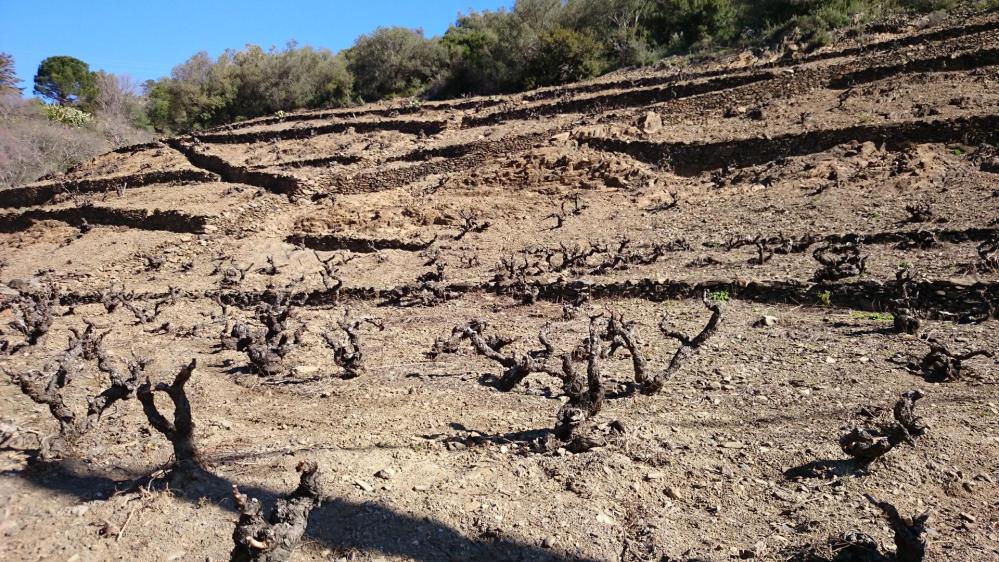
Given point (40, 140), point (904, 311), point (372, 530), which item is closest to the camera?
point (372, 530)

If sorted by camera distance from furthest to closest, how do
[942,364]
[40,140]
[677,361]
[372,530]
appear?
1. [40,140]
2. [677,361]
3. [942,364]
4. [372,530]

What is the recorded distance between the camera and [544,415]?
18.7 ft

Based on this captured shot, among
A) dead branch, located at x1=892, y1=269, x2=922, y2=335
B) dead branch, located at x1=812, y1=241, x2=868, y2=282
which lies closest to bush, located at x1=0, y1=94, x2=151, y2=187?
dead branch, located at x1=812, y1=241, x2=868, y2=282

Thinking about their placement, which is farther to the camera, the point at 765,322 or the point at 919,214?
the point at 919,214

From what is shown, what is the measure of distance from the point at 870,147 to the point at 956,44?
5.64m

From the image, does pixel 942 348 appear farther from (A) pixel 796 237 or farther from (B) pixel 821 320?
(A) pixel 796 237

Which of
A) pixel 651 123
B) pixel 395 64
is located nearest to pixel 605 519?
pixel 651 123

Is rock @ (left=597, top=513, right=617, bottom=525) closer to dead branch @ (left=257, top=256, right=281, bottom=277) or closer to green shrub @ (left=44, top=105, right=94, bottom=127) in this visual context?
dead branch @ (left=257, top=256, right=281, bottom=277)

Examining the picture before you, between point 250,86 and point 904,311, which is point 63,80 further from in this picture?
point 904,311

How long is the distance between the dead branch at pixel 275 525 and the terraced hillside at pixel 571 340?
0.09 feet

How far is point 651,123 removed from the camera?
62.3 feet

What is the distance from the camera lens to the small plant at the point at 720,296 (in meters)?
9.05

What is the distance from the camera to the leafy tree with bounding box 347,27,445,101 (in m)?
35.9

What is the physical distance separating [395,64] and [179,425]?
34.7m
